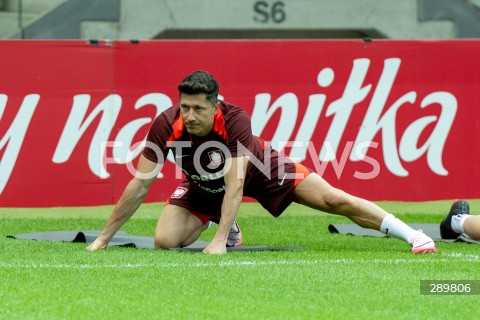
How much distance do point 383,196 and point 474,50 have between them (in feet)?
6.93

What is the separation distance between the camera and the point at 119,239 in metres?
9.70

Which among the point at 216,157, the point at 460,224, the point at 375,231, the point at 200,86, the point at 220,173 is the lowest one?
the point at 375,231

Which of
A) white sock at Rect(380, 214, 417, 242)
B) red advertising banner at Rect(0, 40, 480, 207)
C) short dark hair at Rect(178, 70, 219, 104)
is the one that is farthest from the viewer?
red advertising banner at Rect(0, 40, 480, 207)

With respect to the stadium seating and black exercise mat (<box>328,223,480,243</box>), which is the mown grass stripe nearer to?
black exercise mat (<box>328,223,480,243</box>)

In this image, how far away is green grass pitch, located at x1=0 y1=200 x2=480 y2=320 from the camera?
599 cm

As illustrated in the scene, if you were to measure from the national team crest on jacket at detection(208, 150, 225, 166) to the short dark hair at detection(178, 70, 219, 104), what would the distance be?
433mm

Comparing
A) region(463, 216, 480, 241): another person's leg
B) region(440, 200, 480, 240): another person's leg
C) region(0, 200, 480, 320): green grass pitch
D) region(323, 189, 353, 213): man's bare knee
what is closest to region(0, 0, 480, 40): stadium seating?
region(0, 200, 480, 320): green grass pitch

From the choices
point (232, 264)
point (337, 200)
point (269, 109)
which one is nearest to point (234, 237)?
point (337, 200)

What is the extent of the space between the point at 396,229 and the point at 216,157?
5.11 feet

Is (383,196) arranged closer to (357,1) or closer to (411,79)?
(411,79)

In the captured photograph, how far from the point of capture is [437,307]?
6.16m

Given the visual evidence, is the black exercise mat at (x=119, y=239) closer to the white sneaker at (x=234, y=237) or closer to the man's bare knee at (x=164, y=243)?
the man's bare knee at (x=164, y=243)

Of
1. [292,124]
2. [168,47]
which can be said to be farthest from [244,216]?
[168,47]

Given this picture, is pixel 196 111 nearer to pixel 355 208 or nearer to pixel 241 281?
pixel 355 208
